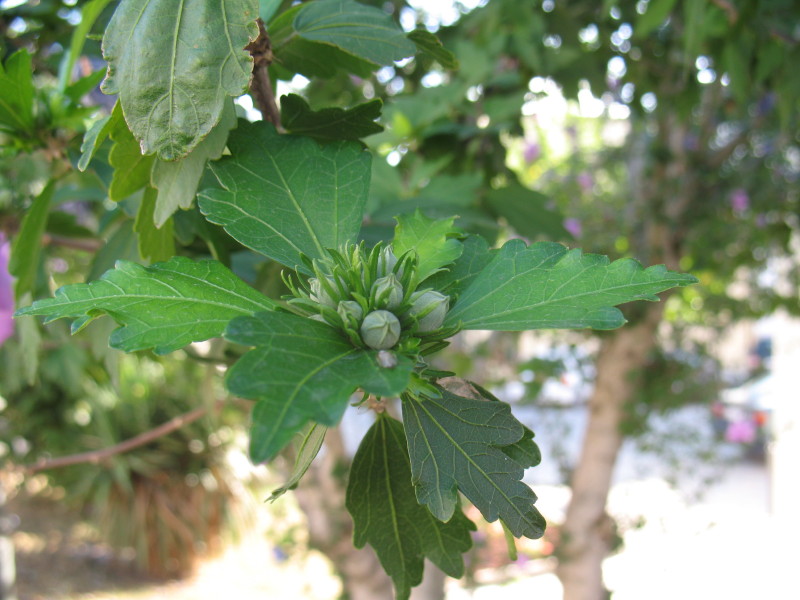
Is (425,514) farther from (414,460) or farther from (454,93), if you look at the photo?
(454,93)

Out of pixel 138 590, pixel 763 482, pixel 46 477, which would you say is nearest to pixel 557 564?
pixel 138 590

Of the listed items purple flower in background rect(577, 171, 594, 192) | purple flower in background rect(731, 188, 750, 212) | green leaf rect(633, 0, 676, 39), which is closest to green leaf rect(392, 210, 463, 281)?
green leaf rect(633, 0, 676, 39)

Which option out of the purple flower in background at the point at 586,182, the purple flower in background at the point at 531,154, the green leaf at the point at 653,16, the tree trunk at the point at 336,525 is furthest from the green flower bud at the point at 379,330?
the purple flower in background at the point at 531,154

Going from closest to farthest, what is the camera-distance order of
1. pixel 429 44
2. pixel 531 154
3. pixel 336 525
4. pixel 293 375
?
pixel 293 375 < pixel 429 44 < pixel 336 525 < pixel 531 154

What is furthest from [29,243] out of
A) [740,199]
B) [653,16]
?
[740,199]

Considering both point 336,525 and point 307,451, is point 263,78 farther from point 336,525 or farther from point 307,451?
point 336,525

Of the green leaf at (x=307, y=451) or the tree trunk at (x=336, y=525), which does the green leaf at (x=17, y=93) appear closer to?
the green leaf at (x=307, y=451)

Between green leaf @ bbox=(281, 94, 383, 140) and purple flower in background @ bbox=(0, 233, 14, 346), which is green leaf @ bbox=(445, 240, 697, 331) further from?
purple flower in background @ bbox=(0, 233, 14, 346)
